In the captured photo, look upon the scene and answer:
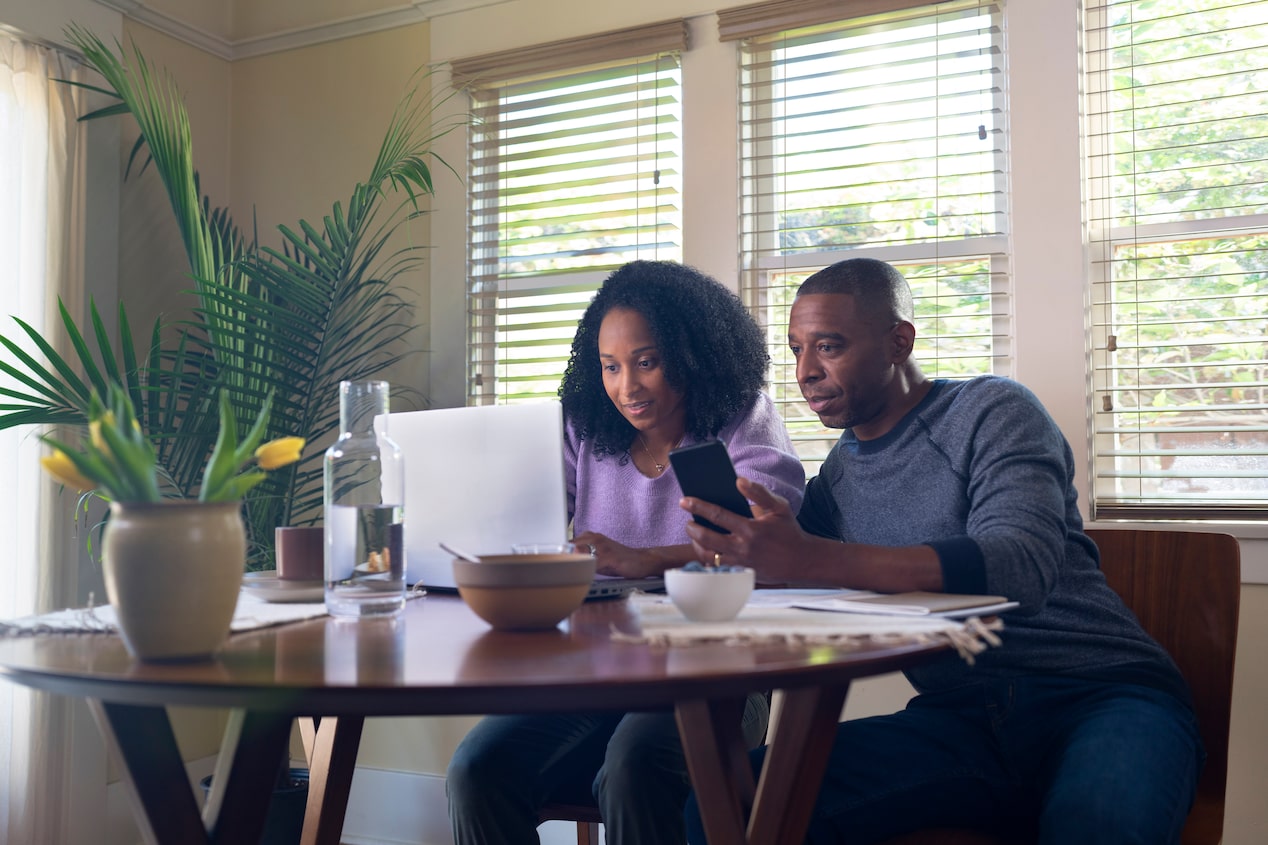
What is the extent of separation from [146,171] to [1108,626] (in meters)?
2.89

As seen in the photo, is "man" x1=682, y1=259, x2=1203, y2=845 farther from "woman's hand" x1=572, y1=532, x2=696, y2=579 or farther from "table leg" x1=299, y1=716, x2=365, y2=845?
"table leg" x1=299, y1=716, x2=365, y2=845

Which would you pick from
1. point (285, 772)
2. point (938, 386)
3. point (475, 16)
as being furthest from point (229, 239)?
point (938, 386)

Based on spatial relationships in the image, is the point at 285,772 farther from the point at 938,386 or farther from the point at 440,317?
the point at 938,386

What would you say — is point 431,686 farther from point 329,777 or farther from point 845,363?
point 845,363

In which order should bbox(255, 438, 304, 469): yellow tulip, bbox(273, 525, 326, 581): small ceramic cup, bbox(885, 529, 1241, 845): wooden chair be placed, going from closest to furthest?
1. bbox(255, 438, 304, 469): yellow tulip
2. bbox(273, 525, 326, 581): small ceramic cup
3. bbox(885, 529, 1241, 845): wooden chair

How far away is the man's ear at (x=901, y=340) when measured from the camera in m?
1.78

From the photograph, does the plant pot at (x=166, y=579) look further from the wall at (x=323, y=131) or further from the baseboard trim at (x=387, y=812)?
the wall at (x=323, y=131)

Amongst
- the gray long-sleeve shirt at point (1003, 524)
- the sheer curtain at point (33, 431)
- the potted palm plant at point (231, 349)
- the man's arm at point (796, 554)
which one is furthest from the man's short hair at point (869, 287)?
the sheer curtain at point (33, 431)

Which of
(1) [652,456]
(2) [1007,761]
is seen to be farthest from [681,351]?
(2) [1007,761]

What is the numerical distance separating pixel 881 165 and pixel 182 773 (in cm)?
221

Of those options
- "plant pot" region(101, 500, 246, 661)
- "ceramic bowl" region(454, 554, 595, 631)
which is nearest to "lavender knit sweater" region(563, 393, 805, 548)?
"ceramic bowl" region(454, 554, 595, 631)

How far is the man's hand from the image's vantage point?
1315mm

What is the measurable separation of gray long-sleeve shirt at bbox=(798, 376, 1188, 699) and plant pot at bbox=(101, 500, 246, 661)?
85 cm

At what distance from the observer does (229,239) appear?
333 cm
